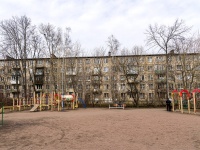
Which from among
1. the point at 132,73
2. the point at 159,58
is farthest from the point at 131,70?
the point at 159,58

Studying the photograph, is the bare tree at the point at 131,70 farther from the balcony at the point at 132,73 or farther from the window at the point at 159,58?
the window at the point at 159,58

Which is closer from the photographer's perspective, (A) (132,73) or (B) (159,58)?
(A) (132,73)

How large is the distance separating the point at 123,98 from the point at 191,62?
1455 cm

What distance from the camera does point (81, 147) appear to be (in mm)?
6594

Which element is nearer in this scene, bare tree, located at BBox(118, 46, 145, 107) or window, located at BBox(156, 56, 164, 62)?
bare tree, located at BBox(118, 46, 145, 107)

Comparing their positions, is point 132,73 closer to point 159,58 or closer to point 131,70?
point 131,70

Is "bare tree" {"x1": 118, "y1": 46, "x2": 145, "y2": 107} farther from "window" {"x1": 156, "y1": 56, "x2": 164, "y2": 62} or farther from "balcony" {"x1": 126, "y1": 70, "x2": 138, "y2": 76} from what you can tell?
"window" {"x1": 156, "y1": 56, "x2": 164, "y2": 62}

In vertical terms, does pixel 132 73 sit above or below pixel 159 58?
below

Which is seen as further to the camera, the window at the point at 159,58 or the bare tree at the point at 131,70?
the window at the point at 159,58

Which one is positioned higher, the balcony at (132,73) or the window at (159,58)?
the window at (159,58)

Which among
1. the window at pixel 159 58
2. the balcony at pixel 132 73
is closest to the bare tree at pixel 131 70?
the balcony at pixel 132 73

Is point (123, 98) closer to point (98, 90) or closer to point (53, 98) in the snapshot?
point (98, 90)

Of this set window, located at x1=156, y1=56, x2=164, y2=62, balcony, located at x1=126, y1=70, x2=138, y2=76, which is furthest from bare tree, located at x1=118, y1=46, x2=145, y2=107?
window, located at x1=156, y1=56, x2=164, y2=62

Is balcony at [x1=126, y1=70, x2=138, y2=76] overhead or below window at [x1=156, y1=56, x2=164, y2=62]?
below
